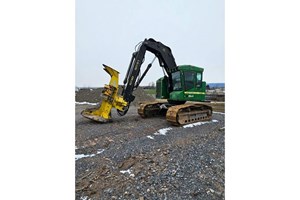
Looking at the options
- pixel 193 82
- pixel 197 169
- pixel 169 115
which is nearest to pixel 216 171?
pixel 197 169

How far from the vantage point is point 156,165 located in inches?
52.1

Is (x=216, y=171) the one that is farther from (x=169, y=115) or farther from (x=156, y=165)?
(x=169, y=115)

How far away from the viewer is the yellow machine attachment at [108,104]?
9.41ft

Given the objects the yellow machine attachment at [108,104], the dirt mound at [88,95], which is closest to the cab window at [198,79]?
the yellow machine attachment at [108,104]

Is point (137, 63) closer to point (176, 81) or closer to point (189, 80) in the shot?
point (176, 81)

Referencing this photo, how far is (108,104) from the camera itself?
3.00 m

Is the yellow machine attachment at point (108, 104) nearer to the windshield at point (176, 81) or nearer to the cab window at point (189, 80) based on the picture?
the windshield at point (176, 81)

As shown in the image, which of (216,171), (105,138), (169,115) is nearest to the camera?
(216,171)

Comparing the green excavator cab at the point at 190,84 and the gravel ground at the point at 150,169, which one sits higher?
the green excavator cab at the point at 190,84

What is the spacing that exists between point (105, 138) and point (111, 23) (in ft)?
4.42

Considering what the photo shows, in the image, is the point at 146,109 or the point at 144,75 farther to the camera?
the point at 146,109

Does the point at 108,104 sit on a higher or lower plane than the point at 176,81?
lower

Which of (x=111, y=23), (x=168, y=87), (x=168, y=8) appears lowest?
(x=168, y=87)

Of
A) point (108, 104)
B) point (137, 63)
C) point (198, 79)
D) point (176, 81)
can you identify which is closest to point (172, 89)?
point (176, 81)
